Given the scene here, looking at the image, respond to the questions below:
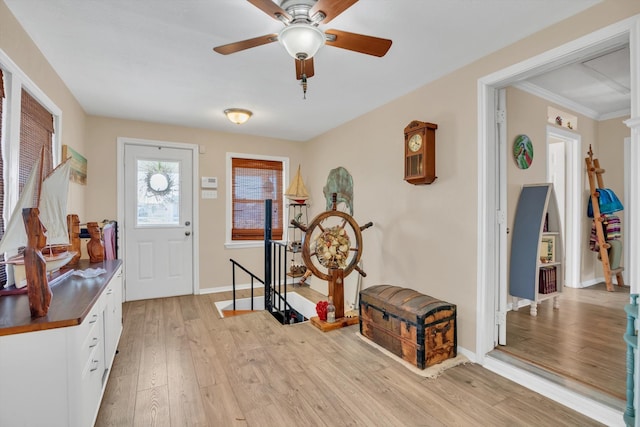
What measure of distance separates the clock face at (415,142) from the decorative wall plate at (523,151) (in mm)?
1246

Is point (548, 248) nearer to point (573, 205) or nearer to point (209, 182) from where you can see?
point (573, 205)

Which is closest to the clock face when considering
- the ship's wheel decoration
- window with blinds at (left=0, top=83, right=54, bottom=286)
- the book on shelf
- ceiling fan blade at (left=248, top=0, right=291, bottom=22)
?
the ship's wheel decoration

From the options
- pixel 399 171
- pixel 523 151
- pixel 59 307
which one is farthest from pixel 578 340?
pixel 59 307

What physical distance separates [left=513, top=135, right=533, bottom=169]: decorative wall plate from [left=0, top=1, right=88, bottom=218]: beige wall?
4.16 m

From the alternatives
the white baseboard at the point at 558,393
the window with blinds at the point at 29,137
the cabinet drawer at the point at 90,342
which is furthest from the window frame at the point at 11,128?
the white baseboard at the point at 558,393

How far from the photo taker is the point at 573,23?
1886 mm

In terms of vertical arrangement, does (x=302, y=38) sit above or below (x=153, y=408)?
above

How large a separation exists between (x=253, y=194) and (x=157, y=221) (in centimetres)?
142

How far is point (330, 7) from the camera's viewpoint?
1.44m

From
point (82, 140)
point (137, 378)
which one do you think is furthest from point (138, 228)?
point (137, 378)

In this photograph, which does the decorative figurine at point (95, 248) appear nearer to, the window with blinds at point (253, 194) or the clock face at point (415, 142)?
the window with blinds at point (253, 194)

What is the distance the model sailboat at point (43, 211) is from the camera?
58.1 inches

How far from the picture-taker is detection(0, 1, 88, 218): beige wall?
72.1 inches

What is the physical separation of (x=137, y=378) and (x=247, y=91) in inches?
103
